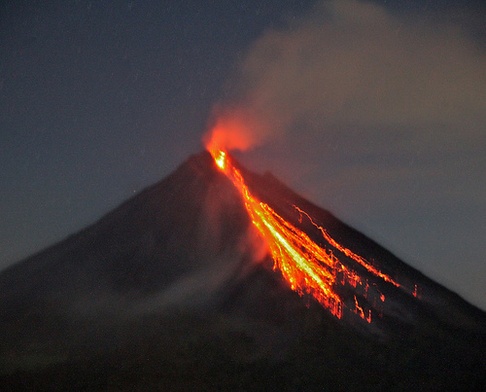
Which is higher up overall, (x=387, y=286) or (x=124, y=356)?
(x=387, y=286)

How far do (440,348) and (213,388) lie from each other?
40.5 ft

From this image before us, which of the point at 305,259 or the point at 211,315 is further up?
the point at 305,259

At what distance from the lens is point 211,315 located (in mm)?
31719

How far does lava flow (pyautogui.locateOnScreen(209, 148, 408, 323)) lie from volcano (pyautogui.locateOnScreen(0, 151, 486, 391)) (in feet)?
0.90

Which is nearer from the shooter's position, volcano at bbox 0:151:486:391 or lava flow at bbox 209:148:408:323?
volcano at bbox 0:151:486:391

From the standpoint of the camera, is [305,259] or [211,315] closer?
[211,315]

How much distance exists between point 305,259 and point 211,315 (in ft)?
28.1

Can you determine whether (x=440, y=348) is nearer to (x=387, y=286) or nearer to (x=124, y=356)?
(x=387, y=286)

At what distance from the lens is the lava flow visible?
33938mm

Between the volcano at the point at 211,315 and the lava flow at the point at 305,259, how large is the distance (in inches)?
10.8

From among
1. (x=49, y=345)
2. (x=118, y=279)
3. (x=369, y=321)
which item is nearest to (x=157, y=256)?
(x=118, y=279)

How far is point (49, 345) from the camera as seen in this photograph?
99.8ft

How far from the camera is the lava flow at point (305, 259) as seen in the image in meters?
33.9

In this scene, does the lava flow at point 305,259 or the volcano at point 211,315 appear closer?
the volcano at point 211,315
